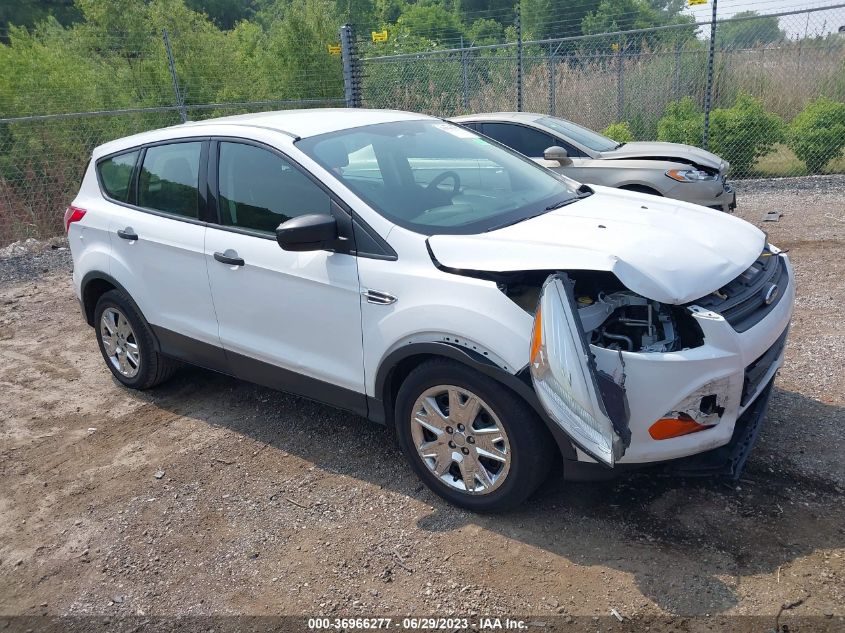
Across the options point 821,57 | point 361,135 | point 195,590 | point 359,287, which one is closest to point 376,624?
point 195,590

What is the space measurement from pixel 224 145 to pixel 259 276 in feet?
2.85

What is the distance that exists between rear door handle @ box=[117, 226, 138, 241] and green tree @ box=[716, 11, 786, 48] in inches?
383

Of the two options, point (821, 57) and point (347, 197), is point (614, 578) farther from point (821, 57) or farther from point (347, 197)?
point (821, 57)

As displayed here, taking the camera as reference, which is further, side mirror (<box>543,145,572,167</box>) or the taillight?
side mirror (<box>543,145,572,167</box>)

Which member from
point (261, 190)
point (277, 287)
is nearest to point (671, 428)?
point (277, 287)

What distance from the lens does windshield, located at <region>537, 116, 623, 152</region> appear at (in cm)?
850

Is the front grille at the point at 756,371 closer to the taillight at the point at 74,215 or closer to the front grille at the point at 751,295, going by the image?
the front grille at the point at 751,295

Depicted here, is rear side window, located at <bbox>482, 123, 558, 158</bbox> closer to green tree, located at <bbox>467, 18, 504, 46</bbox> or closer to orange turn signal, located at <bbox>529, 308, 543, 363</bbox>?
orange turn signal, located at <bbox>529, 308, 543, 363</bbox>

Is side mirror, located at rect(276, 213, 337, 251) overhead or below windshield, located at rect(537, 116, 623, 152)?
overhead

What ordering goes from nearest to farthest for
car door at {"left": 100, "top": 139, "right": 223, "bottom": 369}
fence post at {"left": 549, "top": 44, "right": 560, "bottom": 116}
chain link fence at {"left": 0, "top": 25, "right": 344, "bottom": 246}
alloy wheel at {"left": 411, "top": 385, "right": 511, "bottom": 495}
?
alloy wheel at {"left": 411, "top": 385, "right": 511, "bottom": 495}, car door at {"left": 100, "top": 139, "right": 223, "bottom": 369}, chain link fence at {"left": 0, "top": 25, "right": 344, "bottom": 246}, fence post at {"left": 549, "top": 44, "right": 560, "bottom": 116}

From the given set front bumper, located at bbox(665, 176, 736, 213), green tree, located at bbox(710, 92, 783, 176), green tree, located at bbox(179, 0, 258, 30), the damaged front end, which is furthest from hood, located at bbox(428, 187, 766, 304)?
green tree, located at bbox(179, 0, 258, 30)

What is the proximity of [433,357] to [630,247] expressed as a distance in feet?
3.31

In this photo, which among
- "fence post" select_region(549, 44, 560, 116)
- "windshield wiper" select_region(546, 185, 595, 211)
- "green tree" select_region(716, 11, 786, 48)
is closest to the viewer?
"windshield wiper" select_region(546, 185, 595, 211)

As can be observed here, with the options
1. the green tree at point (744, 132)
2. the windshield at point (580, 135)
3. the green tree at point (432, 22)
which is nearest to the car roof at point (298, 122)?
the windshield at point (580, 135)
